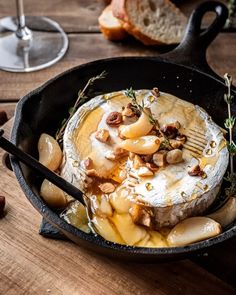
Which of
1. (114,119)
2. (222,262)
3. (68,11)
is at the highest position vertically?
(114,119)

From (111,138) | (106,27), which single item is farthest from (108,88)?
(106,27)

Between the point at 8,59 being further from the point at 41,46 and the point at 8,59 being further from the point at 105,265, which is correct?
the point at 105,265

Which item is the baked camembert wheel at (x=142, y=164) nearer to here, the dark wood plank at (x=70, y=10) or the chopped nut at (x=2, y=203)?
the chopped nut at (x=2, y=203)

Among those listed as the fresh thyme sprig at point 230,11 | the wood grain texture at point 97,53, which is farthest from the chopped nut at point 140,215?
the fresh thyme sprig at point 230,11

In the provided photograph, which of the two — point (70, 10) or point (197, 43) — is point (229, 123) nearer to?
point (197, 43)

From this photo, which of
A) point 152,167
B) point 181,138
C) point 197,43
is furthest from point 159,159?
point 197,43

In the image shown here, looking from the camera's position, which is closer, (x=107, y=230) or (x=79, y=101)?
(x=107, y=230)

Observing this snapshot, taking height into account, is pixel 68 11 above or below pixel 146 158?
below
